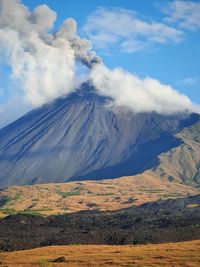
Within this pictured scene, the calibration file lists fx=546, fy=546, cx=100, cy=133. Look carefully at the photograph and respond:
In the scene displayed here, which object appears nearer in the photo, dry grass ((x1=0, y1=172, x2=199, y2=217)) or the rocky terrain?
the rocky terrain

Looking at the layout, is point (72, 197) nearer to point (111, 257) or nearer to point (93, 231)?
point (93, 231)

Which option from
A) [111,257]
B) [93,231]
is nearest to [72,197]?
[93,231]

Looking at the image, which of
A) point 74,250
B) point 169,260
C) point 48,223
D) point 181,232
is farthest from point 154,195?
point 169,260

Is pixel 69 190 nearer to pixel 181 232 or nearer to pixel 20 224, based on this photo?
pixel 20 224

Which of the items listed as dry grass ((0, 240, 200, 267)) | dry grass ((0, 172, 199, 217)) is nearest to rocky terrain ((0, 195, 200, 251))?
→ dry grass ((0, 240, 200, 267))

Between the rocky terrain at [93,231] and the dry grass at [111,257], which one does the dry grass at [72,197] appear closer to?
the rocky terrain at [93,231]

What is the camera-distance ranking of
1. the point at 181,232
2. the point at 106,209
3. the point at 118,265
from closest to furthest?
the point at 118,265 → the point at 181,232 → the point at 106,209

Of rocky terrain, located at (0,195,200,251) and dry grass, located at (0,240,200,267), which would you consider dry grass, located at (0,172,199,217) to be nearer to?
rocky terrain, located at (0,195,200,251)
